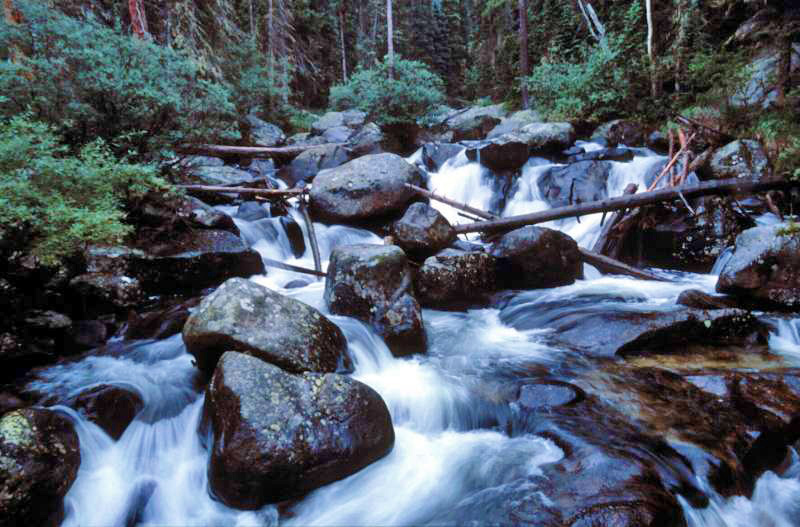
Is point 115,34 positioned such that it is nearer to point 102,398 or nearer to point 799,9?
point 102,398

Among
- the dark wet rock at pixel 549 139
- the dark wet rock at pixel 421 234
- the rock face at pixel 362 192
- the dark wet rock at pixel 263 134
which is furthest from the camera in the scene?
the dark wet rock at pixel 263 134

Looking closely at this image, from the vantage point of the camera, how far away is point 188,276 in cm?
627

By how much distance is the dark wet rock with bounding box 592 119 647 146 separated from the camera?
11797mm

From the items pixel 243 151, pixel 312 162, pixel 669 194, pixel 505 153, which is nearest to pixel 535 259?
pixel 669 194

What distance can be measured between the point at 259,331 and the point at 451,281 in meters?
3.32

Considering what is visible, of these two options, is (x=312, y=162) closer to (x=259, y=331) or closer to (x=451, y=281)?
(x=451, y=281)

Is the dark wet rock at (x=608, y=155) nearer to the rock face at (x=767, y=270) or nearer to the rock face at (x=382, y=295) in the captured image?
the rock face at (x=767, y=270)

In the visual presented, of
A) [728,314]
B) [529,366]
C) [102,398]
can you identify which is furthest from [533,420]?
[102,398]

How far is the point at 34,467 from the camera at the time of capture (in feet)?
8.40

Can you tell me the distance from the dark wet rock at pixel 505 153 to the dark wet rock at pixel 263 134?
802cm

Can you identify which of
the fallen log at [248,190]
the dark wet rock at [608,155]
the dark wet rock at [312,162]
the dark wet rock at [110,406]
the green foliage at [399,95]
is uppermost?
the green foliage at [399,95]

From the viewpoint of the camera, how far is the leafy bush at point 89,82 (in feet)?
19.9

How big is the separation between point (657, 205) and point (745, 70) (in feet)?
19.4

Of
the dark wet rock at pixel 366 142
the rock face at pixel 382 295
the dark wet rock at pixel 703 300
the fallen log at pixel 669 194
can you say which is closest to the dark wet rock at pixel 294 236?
the rock face at pixel 382 295
